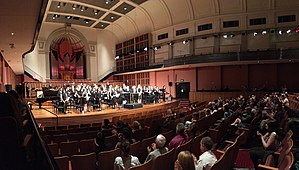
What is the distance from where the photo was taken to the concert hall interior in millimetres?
2836

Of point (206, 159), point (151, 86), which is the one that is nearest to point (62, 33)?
point (151, 86)

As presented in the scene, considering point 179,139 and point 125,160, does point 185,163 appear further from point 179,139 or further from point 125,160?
point 179,139

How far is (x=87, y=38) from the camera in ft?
72.8

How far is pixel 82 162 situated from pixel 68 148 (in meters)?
0.92

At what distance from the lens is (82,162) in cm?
296

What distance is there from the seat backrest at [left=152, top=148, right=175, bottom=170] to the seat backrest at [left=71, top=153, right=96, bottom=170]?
1.04 m

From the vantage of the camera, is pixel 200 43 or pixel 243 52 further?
pixel 200 43

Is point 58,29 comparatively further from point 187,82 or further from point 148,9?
point 187,82

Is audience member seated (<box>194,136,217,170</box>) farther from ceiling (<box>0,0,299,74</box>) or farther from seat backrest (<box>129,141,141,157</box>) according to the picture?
ceiling (<box>0,0,299,74</box>)

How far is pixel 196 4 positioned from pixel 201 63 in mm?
4347

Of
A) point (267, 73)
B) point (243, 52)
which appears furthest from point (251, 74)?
point (243, 52)

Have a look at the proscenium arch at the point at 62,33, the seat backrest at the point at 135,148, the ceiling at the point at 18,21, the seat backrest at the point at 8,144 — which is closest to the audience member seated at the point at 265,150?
the seat backrest at the point at 135,148

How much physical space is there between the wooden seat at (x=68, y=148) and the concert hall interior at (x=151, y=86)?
0.02 m

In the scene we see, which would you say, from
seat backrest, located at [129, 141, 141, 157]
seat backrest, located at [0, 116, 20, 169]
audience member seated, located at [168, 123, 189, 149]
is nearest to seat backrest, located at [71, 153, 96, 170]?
seat backrest, located at [129, 141, 141, 157]
